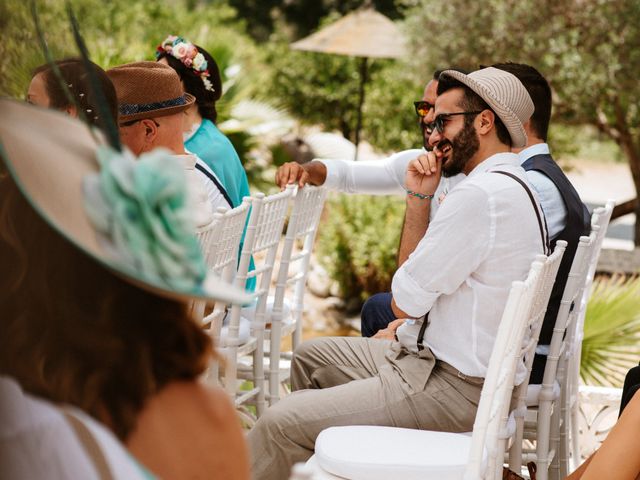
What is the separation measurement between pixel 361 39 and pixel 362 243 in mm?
3928

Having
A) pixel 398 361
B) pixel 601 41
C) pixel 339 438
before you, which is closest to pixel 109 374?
pixel 339 438

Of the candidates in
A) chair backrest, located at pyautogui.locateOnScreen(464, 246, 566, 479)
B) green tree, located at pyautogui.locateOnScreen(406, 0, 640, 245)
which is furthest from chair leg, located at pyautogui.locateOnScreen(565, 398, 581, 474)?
green tree, located at pyautogui.locateOnScreen(406, 0, 640, 245)

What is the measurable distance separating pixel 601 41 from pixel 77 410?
8.93 meters

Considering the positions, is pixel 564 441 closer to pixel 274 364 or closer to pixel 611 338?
pixel 274 364

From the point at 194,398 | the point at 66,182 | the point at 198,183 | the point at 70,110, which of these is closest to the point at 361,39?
the point at 198,183

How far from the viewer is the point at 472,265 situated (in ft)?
8.44

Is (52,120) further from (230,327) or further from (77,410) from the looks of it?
(230,327)

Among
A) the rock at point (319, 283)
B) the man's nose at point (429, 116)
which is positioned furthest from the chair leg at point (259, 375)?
the rock at point (319, 283)

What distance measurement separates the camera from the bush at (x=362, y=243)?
858 centimetres

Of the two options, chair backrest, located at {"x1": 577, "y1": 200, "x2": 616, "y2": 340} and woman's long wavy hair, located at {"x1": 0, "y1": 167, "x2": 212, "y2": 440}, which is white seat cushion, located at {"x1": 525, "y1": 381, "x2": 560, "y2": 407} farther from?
woman's long wavy hair, located at {"x1": 0, "y1": 167, "x2": 212, "y2": 440}

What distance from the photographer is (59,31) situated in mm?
1166

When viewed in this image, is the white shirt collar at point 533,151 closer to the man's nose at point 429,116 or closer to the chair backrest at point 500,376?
the man's nose at point 429,116

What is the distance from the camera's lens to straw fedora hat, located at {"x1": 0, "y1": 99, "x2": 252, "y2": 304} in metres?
1.00

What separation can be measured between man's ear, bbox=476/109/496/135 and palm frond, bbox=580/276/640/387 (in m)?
2.04
